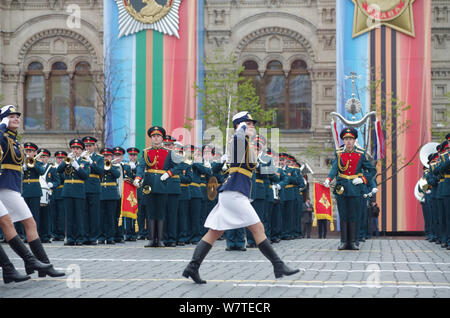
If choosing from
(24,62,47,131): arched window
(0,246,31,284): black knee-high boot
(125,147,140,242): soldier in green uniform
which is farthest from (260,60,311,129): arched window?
(0,246,31,284): black knee-high boot

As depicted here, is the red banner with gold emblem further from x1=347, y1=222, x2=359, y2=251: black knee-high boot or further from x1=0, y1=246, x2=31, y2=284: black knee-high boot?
x1=0, y1=246, x2=31, y2=284: black knee-high boot

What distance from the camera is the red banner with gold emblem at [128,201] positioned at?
16.6 meters

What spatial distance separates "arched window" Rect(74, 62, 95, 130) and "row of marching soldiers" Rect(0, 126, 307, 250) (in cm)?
1544

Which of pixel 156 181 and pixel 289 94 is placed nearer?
pixel 156 181

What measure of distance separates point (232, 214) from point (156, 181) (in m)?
5.95

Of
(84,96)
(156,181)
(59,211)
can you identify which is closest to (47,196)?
(59,211)

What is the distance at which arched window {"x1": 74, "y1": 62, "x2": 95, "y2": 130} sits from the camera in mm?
33906

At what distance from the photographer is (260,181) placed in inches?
602

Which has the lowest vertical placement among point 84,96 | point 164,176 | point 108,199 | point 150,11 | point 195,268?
point 195,268

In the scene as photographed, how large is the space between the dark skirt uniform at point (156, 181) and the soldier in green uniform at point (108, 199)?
6.25 ft

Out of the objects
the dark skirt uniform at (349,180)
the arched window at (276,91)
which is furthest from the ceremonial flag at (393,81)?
the dark skirt uniform at (349,180)

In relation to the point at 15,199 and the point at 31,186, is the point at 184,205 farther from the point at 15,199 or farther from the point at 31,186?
the point at 15,199

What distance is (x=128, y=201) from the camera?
1672 centimetres
